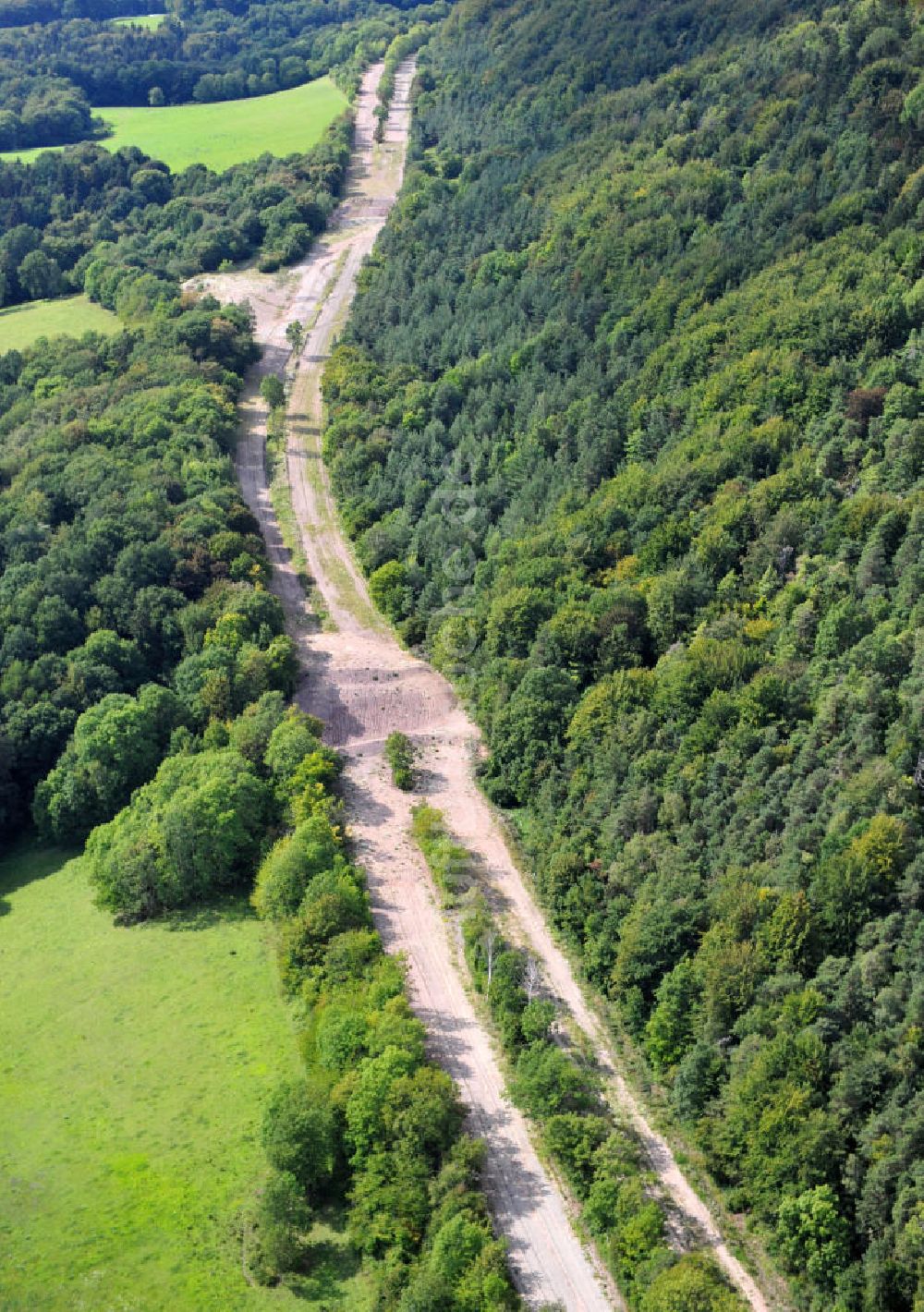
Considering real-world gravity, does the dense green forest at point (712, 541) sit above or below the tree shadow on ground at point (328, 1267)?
above

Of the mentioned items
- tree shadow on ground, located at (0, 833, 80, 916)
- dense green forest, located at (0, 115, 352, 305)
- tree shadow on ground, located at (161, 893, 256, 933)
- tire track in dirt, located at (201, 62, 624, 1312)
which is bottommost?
tree shadow on ground, located at (0, 833, 80, 916)

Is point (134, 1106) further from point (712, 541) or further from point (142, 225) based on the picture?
point (142, 225)

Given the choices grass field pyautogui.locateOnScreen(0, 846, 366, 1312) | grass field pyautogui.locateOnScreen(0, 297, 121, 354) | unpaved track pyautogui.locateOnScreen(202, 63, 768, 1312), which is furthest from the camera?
grass field pyautogui.locateOnScreen(0, 297, 121, 354)

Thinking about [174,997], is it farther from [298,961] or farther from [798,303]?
[798,303]

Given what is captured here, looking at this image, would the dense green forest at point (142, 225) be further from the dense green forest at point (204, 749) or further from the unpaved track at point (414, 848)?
the unpaved track at point (414, 848)

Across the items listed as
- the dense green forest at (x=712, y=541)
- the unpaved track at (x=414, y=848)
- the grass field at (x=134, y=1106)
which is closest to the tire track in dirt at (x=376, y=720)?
the unpaved track at (x=414, y=848)

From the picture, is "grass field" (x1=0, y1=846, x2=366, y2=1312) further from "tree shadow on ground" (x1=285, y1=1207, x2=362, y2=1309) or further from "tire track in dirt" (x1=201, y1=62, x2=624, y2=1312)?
"tire track in dirt" (x1=201, y1=62, x2=624, y2=1312)

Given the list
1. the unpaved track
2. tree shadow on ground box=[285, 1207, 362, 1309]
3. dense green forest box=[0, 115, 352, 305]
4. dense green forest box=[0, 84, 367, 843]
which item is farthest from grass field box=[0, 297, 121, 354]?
tree shadow on ground box=[285, 1207, 362, 1309]

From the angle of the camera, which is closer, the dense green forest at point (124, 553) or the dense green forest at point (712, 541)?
the dense green forest at point (712, 541)
